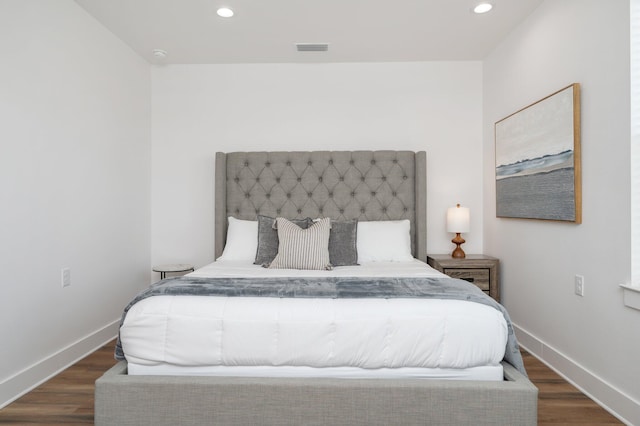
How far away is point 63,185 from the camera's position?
246cm

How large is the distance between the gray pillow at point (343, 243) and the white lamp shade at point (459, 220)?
0.84m

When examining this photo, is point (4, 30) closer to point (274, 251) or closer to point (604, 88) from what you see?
point (274, 251)

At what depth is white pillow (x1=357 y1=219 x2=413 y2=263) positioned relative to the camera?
295 cm

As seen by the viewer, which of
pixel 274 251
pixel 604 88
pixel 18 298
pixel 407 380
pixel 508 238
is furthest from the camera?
pixel 508 238

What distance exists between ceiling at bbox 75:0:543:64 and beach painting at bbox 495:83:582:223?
72cm

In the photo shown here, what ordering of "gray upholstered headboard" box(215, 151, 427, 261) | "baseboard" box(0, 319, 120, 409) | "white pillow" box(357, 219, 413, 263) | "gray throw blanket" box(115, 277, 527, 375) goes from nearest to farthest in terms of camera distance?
"gray throw blanket" box(115, 277, 527, 375) < "baseboard" box(0, 319, 120, 409) < "white pillow" box(357, 219, 413, 263) < "gray upholstered headboard" box(215, 151, 427, 261)

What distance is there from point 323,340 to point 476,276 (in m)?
1.91

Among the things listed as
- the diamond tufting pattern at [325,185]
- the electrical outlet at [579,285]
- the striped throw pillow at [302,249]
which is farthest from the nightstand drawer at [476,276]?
the striped throw pillow at [302,249]

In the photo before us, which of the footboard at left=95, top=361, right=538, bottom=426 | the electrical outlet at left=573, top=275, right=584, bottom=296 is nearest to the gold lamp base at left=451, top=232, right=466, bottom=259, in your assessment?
the electrical outlet at left=573, top=275, right=584, bottom=296

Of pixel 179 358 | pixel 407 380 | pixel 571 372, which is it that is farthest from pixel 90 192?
pixel 571 372

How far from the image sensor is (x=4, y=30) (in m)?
2.03

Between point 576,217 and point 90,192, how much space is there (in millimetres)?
3080

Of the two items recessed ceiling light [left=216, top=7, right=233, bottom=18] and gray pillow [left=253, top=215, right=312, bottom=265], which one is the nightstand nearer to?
gray pillow [left=253, top=215, right=312, bottom=265]

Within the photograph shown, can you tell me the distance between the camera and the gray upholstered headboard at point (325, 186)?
3.38 meters
